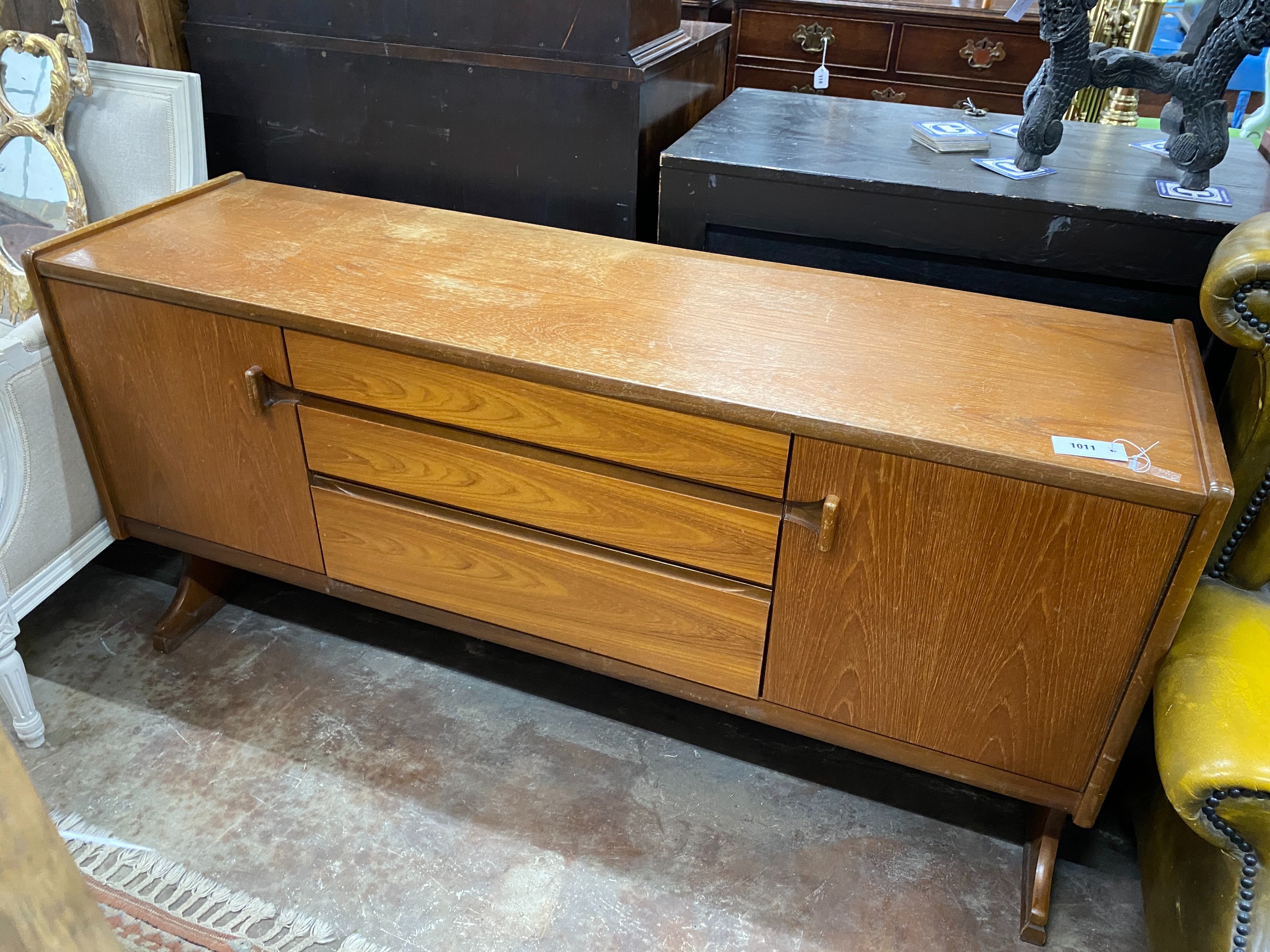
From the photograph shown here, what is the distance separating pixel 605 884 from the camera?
1182 mm

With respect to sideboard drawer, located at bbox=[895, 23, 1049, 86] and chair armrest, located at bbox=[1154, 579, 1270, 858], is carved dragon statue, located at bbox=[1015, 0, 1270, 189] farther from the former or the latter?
sideboard drawer, located at bbox=[895, 23, 1049, 86]

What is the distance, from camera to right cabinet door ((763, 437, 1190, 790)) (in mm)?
916

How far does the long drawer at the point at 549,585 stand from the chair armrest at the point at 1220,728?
43cm

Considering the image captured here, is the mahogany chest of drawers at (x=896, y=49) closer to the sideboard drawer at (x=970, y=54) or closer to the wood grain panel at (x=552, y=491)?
the sideboard drawer at (x=970, y=54)

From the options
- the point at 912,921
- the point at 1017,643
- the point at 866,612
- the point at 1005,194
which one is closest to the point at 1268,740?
the point at 1017,643

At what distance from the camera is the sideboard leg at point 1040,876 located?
112cm

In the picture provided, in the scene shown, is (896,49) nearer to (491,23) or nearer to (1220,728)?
(491,23)

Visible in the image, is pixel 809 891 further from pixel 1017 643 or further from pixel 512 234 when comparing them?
pixel 512 234

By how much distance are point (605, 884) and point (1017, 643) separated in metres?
0.59

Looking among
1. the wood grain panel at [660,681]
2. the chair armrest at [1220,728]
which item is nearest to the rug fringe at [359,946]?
the wood grain panel at [660,681]

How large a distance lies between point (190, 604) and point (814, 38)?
87.1 inches

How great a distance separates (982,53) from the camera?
2.50m

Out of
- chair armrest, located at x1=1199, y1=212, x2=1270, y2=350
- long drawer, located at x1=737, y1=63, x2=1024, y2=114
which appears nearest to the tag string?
chair armrest, located at x1=1199, y1=212, x2=1270, y2=350

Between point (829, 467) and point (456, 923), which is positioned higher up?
point (829, 467)
